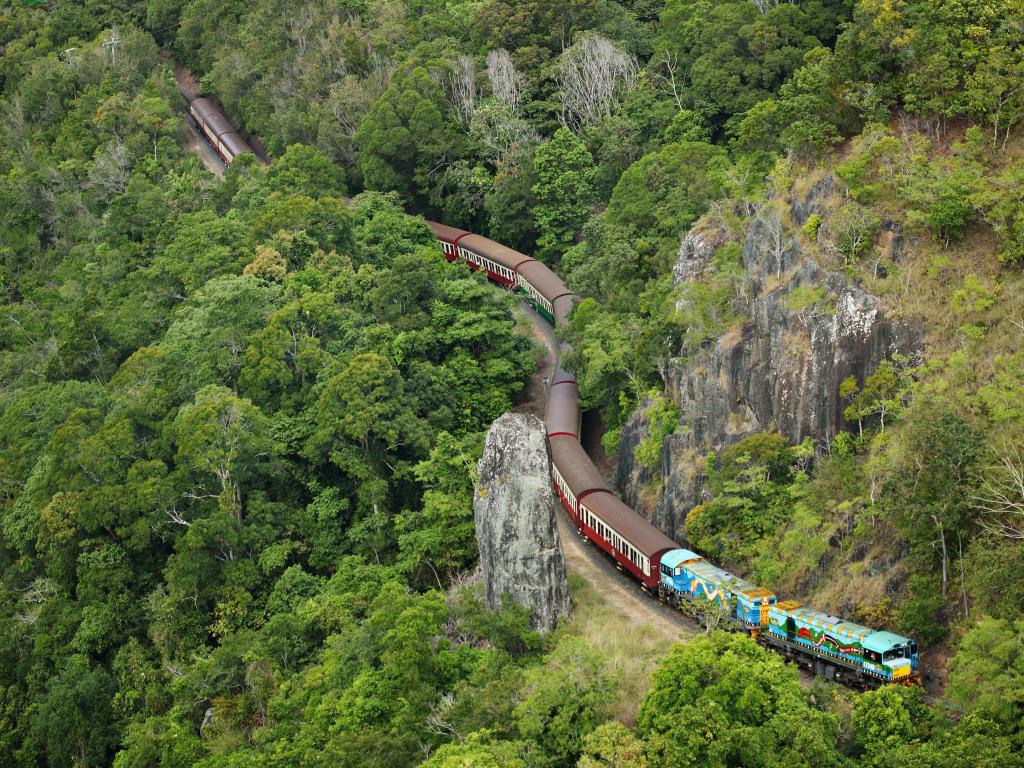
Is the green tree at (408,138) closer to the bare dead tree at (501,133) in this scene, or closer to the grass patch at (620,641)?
the bare dead tree at (501,133)

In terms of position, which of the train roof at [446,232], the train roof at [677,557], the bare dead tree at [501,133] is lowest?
the train roof at [677,557]

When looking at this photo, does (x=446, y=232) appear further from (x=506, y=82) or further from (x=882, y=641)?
(x=882, y=641)

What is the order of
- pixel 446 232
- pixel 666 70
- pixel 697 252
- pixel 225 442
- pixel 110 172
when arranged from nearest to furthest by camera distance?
pixel 697 252 < pixel 225 442 < pixel 666 70 < pixel 446 232 < pixel 110 172

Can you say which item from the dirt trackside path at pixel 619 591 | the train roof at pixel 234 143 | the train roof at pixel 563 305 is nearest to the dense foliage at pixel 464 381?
the train roof at pixel 563 305

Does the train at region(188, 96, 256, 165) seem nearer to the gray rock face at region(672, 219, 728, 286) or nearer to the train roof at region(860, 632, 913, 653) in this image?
the gray rock face at region(672, 219, 728, 286)

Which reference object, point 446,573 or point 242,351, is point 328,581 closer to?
point 446,573

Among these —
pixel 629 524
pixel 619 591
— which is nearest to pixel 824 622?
pixel 619 591

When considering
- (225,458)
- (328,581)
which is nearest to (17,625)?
(225,458)
